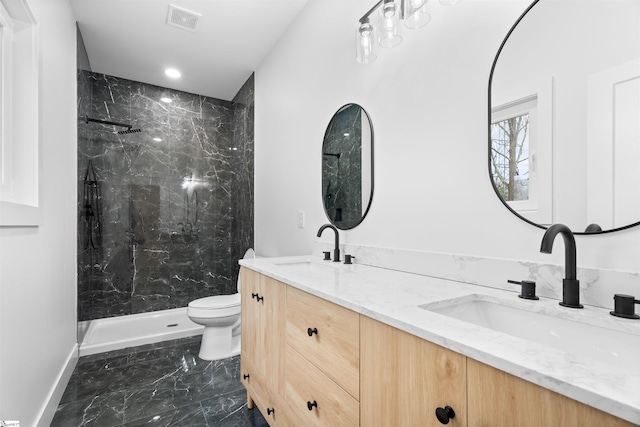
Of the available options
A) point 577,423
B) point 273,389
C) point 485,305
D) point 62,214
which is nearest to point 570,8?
point 485,305

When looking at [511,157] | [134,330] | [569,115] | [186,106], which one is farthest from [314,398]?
[186,106]

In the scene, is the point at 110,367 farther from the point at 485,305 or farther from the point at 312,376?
the point at 485,305

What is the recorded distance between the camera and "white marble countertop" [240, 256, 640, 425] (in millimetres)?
422

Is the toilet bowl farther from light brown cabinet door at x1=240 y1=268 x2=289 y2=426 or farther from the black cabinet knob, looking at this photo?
the black cabinet knob

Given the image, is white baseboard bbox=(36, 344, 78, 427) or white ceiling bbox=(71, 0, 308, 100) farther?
white ceiling bbox=(71, 0, 308, 100)

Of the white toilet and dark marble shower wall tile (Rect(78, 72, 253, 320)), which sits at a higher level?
dark marble shower wall tile (Rect(78, 72, 253, 320))

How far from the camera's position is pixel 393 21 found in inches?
51.1

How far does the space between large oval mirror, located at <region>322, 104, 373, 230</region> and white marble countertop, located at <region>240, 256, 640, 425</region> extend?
1.75ft

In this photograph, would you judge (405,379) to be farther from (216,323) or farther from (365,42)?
(216,323)

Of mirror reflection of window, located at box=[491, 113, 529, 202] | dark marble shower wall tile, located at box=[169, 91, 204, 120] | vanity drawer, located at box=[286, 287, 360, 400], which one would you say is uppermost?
dark marble shower wall tile, located at box=[169, 91, 204, 120]

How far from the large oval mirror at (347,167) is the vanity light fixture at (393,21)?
1.14 ft

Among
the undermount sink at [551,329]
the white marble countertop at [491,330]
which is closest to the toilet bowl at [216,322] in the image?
the white marble countertop at [491,330]

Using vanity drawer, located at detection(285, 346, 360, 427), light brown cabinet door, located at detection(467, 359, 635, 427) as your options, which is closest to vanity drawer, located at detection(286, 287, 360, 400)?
vanity drawer, located at detection(285, 346, 360, 427)

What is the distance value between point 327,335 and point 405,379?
34cm
